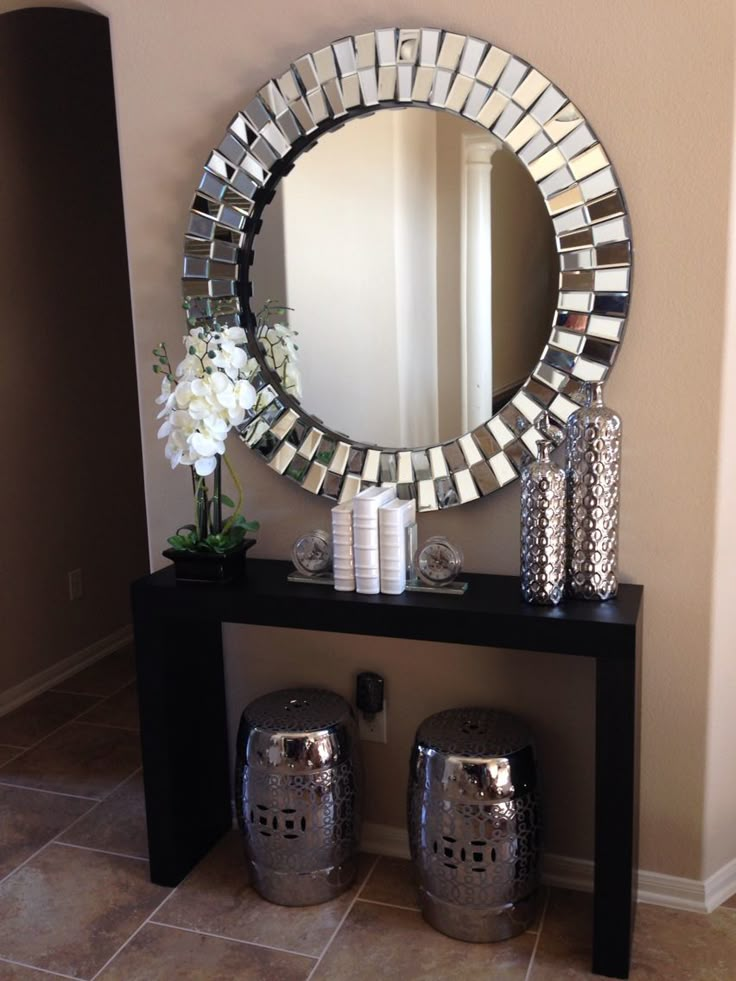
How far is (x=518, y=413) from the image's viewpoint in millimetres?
2285

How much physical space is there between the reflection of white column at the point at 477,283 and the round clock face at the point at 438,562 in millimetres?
296

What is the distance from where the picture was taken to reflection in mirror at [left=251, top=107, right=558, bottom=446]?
2.22 m

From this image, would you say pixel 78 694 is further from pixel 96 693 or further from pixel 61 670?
pixel 61 670

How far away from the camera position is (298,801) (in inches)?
92.4

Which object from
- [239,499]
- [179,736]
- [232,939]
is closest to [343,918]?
[232,939]

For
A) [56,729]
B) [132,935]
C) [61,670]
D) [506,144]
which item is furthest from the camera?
[61,670]

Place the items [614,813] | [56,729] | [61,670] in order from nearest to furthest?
[614,813], [56,729], [61,670]

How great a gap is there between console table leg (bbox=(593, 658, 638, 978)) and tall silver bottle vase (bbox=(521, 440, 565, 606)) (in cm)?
19

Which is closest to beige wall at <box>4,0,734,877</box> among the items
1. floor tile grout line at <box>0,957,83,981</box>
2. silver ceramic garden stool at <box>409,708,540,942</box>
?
silver ceramic garden stool at <box>409,708,540,942</box>

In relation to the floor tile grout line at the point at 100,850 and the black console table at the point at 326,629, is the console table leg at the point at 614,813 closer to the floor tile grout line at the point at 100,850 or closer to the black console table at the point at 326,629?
the black console table at the point at 326,629

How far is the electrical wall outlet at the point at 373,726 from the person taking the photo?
2590 mm

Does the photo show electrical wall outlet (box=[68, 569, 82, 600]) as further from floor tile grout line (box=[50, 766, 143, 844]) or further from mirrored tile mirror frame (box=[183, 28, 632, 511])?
→ mirrored tile mirror frame (box=[183, 28, 632, 511])

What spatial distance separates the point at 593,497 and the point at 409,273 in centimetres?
66

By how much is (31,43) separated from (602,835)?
10.2 feet
